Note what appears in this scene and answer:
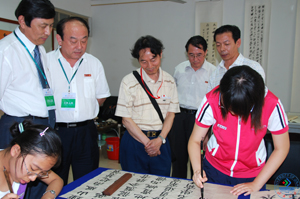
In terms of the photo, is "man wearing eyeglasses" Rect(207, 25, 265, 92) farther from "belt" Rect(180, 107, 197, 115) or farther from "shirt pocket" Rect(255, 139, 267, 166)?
"shirt pocket" Rect(255, 139, 267, 166)

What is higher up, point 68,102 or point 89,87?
point 89,87

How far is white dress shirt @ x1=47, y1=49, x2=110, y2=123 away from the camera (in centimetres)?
190

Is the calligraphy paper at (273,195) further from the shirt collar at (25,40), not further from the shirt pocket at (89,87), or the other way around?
the shirt collar at (25,40)

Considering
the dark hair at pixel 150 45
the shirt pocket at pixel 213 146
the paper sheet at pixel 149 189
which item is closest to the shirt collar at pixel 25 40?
the dark hair at pixel 150 45

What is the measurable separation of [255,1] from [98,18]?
310 centimetres

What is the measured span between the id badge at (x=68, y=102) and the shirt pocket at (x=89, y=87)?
0.38 feet

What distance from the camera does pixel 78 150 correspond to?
192cm

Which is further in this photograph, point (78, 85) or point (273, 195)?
point (78, 85)

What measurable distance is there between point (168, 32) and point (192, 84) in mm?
2206

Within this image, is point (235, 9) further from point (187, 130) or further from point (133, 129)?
point (133, 129)

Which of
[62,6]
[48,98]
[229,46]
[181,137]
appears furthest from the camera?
[62,6]

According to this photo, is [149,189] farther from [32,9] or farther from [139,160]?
[32,9]

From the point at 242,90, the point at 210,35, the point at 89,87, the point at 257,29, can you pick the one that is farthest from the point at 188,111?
the point at 257,29

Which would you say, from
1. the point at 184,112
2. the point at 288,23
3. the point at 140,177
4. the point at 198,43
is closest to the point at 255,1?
the point at 288,23
